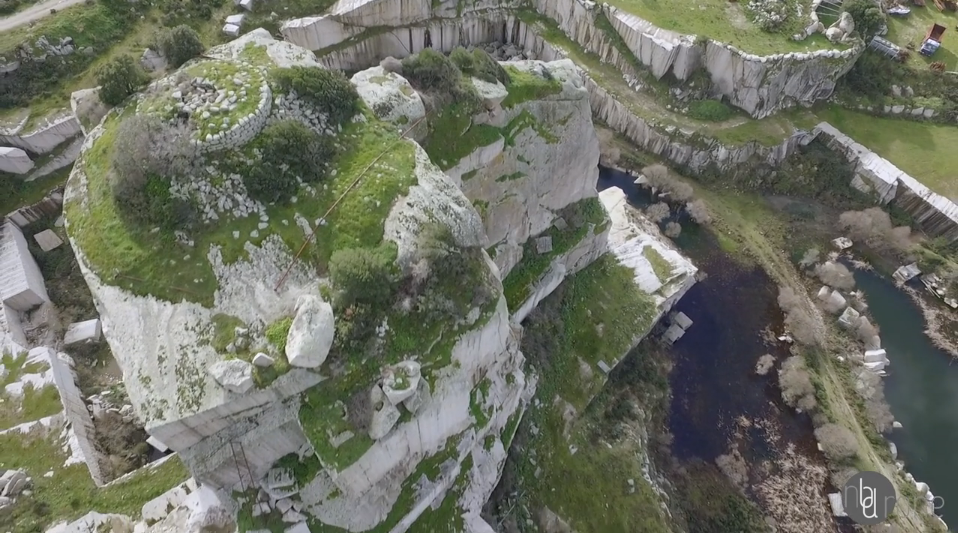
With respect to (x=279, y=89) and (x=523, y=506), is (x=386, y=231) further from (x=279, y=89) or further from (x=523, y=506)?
(x=523, y=506)

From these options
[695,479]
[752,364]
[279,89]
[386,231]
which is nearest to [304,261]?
[386,231]

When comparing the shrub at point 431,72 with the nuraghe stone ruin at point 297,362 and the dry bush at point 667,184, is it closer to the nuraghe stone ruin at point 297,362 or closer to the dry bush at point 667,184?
the nuraghe stone ruin at point 297,362

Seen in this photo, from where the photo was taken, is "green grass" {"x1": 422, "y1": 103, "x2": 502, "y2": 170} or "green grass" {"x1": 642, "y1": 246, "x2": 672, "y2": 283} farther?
"green grass" {"x1": 642, "y1": 246, "x2": 672, "y2": 283}

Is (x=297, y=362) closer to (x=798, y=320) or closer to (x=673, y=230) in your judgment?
(x=673, y=230)

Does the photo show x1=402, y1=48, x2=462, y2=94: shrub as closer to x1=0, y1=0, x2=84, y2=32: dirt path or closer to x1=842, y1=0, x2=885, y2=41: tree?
x1=0, y1=0, x2=84, y2=32: dirt path

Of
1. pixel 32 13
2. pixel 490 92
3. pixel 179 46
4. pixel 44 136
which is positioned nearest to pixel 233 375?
pixel 179 46

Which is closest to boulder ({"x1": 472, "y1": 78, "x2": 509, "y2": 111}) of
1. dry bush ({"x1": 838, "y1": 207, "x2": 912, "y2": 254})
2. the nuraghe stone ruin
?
the nuraghe stone ruin
